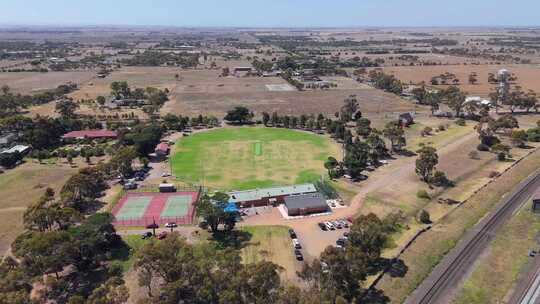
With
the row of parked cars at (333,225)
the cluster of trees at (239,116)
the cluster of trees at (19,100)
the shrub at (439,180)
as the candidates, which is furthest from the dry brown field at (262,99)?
the row of parked cars at (333,225)

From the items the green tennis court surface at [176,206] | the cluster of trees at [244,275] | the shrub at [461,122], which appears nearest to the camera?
the cluster of trees at [244,275]

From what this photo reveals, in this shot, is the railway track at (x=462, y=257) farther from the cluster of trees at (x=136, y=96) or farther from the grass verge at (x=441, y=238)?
the cluster of trees at (x=136, y=96)

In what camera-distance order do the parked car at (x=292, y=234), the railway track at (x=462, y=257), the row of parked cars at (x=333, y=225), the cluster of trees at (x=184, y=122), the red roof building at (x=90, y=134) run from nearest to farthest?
1. the railway track at (x=462, y=257)
2. the parked car at (x=292, y=234)
3. the row of parked cars at (x=333, y=225)
4. the red roof building at (x=90, y=134)
5. the cluster of trees at (x=184, y=122)

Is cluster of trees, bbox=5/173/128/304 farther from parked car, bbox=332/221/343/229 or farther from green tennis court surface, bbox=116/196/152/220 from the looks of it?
parked car, bbox=332/221/343/229

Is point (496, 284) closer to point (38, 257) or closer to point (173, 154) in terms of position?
point (38, 257)

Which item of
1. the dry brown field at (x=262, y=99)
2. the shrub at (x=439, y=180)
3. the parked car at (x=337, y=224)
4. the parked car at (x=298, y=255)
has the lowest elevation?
the parked car at (x=298, y=255)

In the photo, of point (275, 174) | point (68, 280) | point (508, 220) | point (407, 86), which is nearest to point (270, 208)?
point (275, 174)

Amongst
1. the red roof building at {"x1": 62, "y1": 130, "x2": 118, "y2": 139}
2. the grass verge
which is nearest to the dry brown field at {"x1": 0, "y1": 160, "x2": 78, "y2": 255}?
the red roof building at {"x1": 62, "y1": 130, "x2": 118, "y2": 139}

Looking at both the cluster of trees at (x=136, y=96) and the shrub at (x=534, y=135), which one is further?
the cluster of trees at (x=136, y=96)
